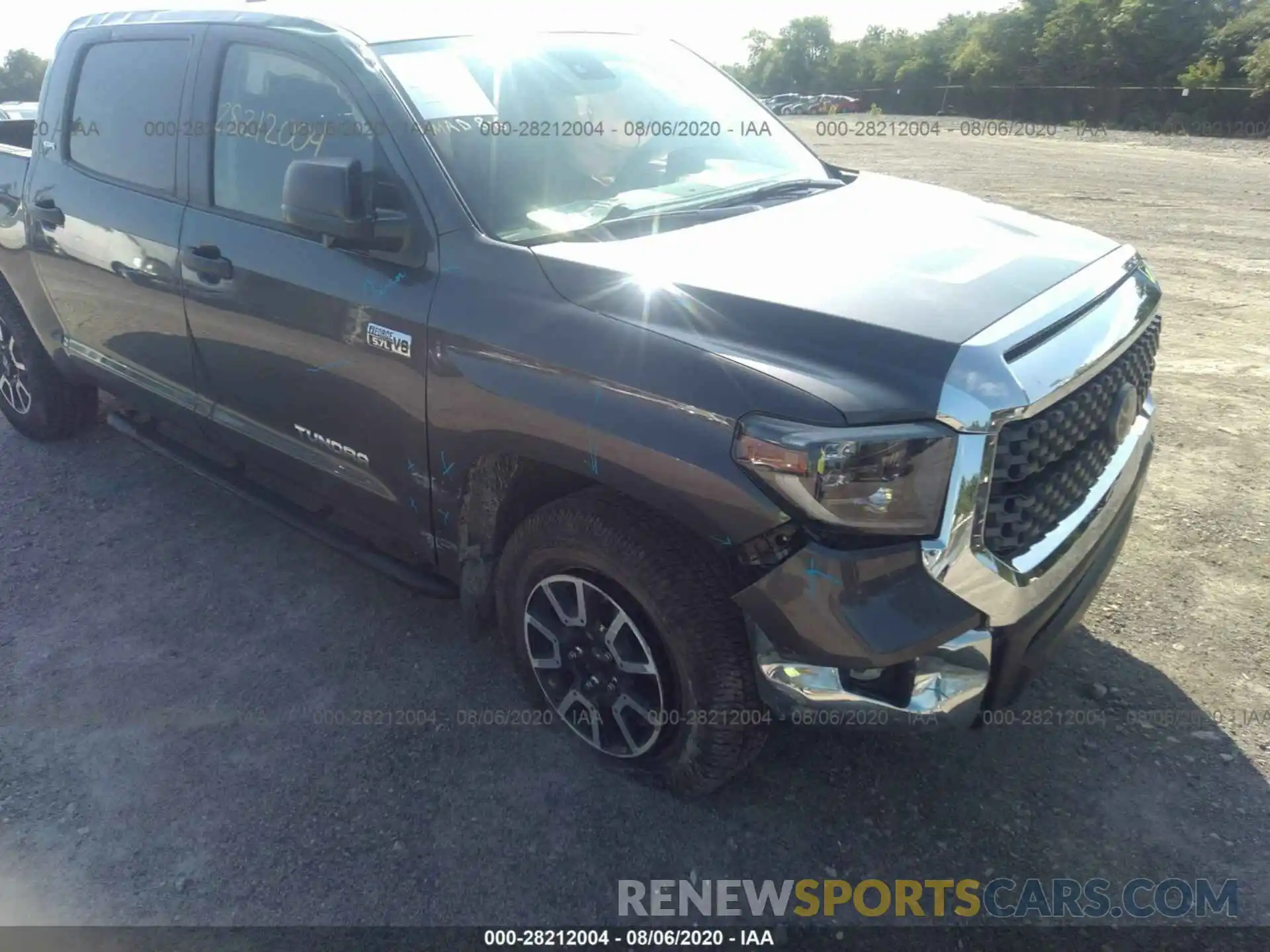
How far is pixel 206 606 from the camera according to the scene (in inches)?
144

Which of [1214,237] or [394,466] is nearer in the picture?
[394,466]

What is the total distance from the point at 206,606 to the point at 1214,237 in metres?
10.4

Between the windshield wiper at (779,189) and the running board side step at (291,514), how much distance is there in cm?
148

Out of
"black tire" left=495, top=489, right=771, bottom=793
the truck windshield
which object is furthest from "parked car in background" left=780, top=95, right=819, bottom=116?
"black tire" left=495, top=489, right=771, bottom=793

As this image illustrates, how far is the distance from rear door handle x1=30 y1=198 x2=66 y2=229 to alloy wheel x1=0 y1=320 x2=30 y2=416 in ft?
2.93

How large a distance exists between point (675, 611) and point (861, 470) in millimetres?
605

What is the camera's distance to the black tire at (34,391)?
4.76 meters

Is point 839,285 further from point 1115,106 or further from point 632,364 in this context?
point 1115,106

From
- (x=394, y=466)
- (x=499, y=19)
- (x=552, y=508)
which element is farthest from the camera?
(x=499, y=19)

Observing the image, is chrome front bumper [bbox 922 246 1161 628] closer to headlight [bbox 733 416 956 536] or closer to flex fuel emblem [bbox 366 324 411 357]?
headlight [bbox 733 416 956 536]

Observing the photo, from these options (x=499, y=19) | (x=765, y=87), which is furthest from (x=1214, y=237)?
(x=765, y=87)

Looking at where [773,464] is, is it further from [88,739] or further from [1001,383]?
[88,739]

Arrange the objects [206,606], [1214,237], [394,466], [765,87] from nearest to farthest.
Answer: [394,466]
[206,606]
[1214,237]
[765,87]

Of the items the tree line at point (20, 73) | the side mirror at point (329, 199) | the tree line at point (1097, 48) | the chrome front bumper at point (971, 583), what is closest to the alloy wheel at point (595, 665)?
the chrome front bumper at point (971, 583)
